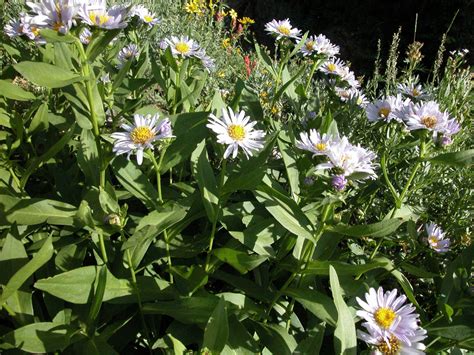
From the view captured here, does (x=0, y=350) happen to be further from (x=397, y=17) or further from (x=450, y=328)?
(x=397, y=17)

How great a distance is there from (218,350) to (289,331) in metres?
0.40

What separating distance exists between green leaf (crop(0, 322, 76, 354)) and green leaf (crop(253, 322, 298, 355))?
53cm

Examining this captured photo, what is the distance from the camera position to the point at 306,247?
1314mm

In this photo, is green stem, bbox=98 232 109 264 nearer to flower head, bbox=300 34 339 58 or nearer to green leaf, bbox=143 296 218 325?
green leaf, bbox=143 296 218 325

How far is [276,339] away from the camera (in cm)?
129

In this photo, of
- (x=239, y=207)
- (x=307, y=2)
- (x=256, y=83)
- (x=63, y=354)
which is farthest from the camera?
(x=307, y=2)

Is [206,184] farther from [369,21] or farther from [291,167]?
[369,21]

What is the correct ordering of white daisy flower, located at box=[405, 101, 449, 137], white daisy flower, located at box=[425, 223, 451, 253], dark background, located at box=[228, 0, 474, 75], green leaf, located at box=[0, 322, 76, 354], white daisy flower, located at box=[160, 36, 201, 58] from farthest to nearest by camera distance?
dark background, located at box=[228, 0, 474, 75]
white daisy flower, located at box=[160, 36, 201, 58]
white daisy flower, located at box=[425, 223, 451, 253]
white daisy flower, located at box=[405, 101, 449, 137]
green leaf, located at box=[0, 322, 76, 354]

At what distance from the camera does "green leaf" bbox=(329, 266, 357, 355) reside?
43.4 inches

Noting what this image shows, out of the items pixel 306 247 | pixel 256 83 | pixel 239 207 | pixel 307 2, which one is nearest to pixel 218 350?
pixel 306 247

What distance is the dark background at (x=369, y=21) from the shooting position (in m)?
5.41

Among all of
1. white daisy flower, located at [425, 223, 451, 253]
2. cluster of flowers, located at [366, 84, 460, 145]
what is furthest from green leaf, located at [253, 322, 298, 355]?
cluster of flowers, located at [366, 84, 460, 145]

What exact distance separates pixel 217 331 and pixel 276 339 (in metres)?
0.28

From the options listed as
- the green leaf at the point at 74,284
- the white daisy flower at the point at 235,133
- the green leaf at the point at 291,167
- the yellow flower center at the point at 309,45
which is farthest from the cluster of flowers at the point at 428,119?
the green leaf at the point at 74,284
